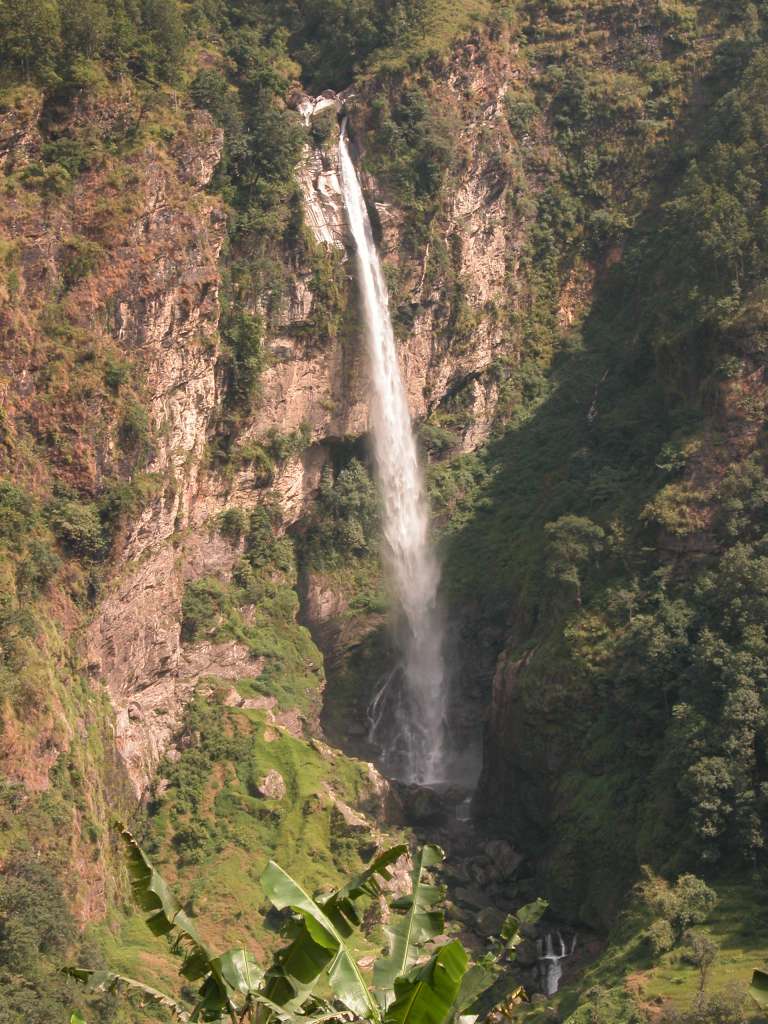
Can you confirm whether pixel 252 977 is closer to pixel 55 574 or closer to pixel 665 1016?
pixel 665 1016

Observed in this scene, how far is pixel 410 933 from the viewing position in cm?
990

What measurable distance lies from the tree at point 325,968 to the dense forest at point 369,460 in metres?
16.8

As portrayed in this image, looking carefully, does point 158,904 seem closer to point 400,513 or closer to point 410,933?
point 410,933

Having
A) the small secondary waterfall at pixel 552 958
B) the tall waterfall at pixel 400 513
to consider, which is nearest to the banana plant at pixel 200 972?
the small secondary waterfall at pixel 552 958

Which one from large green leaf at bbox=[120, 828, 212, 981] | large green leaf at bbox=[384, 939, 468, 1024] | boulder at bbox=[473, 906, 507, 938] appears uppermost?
large green leaf at bbox=[120, 828, 212, 981]

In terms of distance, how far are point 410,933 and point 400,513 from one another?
3520 cm

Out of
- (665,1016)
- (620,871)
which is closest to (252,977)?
(665,1016)

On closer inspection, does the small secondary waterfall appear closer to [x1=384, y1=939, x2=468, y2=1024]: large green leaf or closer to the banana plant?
the banana plant

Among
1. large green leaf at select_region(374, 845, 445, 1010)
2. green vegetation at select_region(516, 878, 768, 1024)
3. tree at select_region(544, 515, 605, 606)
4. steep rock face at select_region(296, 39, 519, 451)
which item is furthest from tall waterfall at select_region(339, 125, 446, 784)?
large green leaf at select_region(374, 845, 445, 1010)

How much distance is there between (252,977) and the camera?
977 cm

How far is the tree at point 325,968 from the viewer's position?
8883mm

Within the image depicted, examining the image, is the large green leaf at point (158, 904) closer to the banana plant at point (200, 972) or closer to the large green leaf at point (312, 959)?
the banana plant at point (200, 972)

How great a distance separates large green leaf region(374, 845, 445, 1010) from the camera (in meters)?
9.62

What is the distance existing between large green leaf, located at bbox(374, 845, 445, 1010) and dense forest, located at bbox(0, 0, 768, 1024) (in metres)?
16.7
